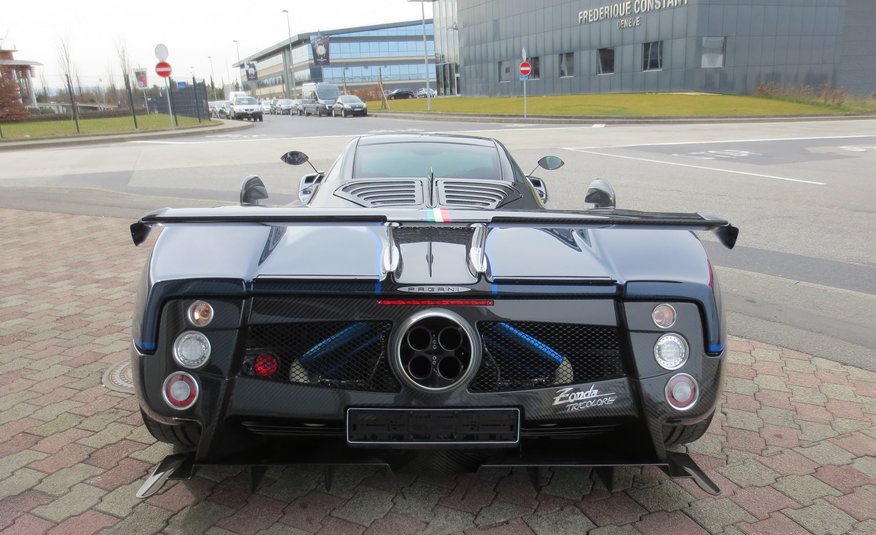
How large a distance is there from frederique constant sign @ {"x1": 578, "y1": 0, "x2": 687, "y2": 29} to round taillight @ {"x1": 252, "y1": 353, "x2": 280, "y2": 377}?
40.0 m

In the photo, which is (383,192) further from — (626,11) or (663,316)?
(626,11)

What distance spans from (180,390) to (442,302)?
893mm

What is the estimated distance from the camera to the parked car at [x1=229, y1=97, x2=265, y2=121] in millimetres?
40562

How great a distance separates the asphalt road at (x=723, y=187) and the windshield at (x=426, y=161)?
2.04 m

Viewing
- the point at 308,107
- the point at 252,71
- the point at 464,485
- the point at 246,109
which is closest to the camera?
the point at 464,485

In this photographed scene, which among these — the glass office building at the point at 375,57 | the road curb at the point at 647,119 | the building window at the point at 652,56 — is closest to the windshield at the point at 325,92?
the road curb at the point at 647,119

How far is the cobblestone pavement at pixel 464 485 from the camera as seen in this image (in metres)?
2.40

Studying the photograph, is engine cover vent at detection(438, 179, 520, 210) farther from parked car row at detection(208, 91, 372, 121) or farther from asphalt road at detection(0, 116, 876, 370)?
parked car row at detection(208, 91, 372, 121)

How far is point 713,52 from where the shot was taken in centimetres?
3747

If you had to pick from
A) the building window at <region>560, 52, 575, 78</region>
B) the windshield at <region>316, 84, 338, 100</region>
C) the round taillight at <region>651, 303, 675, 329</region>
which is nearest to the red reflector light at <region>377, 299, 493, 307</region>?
the round taillight at <region>651, 303, 675, 329</region>

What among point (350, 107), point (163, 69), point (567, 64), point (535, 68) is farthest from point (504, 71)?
point (163, 69)

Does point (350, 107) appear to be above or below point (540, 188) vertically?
above

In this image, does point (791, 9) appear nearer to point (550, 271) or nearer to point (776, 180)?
point (776, 180)

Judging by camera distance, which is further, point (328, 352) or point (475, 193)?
point (475, 193)
